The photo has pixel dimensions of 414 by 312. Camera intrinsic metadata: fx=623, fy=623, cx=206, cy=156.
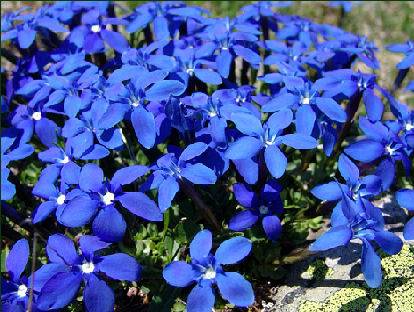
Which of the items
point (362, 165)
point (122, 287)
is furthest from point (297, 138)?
point (122, 287)

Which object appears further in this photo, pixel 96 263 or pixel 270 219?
pixel 270 219

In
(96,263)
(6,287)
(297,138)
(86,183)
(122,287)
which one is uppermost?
(297,138)

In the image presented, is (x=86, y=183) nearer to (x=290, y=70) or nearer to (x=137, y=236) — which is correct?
(x=137, y=236)

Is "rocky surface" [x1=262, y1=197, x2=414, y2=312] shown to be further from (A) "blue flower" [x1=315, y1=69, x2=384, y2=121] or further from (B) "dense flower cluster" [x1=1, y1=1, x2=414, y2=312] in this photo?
(A) "blue flower" [x1=315, y1=69, x2=384, y2=121]

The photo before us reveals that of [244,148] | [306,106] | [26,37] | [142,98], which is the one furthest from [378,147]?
[26,37]

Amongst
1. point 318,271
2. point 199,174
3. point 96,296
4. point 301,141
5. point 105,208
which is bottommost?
point 318,271

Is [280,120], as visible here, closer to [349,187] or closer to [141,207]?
[349,187]

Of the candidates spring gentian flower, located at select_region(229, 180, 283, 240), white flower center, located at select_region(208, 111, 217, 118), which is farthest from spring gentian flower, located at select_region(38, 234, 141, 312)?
white flower center, located at select_region(208, 111, 217, 118)
